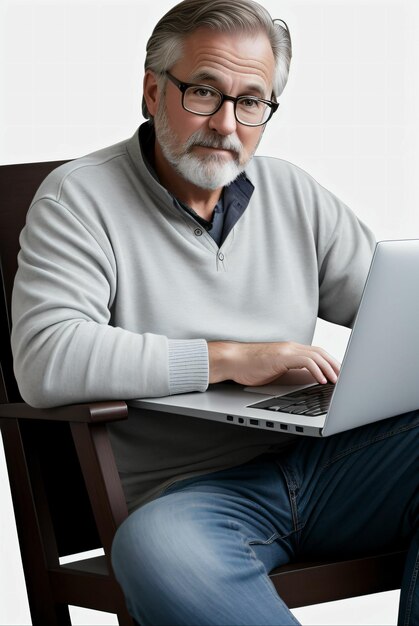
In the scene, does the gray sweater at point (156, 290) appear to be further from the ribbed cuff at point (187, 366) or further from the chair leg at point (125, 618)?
the chair leg at point (125, 618)

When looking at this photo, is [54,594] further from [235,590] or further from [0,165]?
[0,165]

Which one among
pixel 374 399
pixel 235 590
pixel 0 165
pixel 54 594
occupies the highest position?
pixel 0 165

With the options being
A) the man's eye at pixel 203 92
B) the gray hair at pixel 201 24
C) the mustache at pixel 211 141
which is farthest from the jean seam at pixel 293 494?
the gray hair at pixel 201 24

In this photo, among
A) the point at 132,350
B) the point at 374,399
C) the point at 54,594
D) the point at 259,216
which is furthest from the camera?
the point at 259,216

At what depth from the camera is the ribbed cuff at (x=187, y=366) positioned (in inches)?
85.4

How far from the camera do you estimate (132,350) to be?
2164 millimetres

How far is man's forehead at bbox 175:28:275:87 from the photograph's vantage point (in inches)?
96.6

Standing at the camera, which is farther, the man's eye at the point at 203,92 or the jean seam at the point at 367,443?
the man's eye at the point at 203,92

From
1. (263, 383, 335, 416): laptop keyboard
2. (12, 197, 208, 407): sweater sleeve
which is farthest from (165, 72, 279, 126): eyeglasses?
(263, 383, 335, 416): laptop keyboard

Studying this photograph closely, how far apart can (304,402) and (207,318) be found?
0.47 metres

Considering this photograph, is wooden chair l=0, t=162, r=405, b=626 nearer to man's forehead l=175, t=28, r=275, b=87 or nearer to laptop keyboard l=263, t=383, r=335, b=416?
laptop keyboard l=263, t=383, r=335, b=416

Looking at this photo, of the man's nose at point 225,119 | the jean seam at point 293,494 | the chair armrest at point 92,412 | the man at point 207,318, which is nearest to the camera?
the man at point 207,318

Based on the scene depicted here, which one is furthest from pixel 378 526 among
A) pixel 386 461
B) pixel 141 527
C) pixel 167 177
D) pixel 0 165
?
pixel 0 165

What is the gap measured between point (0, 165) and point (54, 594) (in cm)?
114
